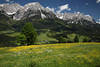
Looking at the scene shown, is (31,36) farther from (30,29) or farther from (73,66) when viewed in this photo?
(73,66)

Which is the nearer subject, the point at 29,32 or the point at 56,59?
the point at 56,59

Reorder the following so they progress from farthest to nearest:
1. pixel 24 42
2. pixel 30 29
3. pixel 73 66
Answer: pixel 24 42
pixel 30 29
pixel 73 66

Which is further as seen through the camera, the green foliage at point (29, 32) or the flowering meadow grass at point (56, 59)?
the green foliage at point (29, 32)

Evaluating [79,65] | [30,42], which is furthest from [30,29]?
[79,65]

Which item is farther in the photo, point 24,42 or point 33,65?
point 24,42

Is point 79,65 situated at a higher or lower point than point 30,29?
lower

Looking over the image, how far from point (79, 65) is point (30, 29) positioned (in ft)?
159

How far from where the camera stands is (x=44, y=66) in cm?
1130

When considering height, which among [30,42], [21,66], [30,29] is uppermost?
[30,29]

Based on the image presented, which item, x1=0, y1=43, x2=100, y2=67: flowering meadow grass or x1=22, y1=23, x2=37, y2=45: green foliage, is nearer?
x1=0, y1=43, x2=100, y2=67: flowering meadow grass

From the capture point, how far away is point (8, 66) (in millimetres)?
12188

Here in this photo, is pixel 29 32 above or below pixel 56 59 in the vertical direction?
above

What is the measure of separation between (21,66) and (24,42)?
50667 millimetres

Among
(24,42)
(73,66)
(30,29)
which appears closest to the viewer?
(73,66)
